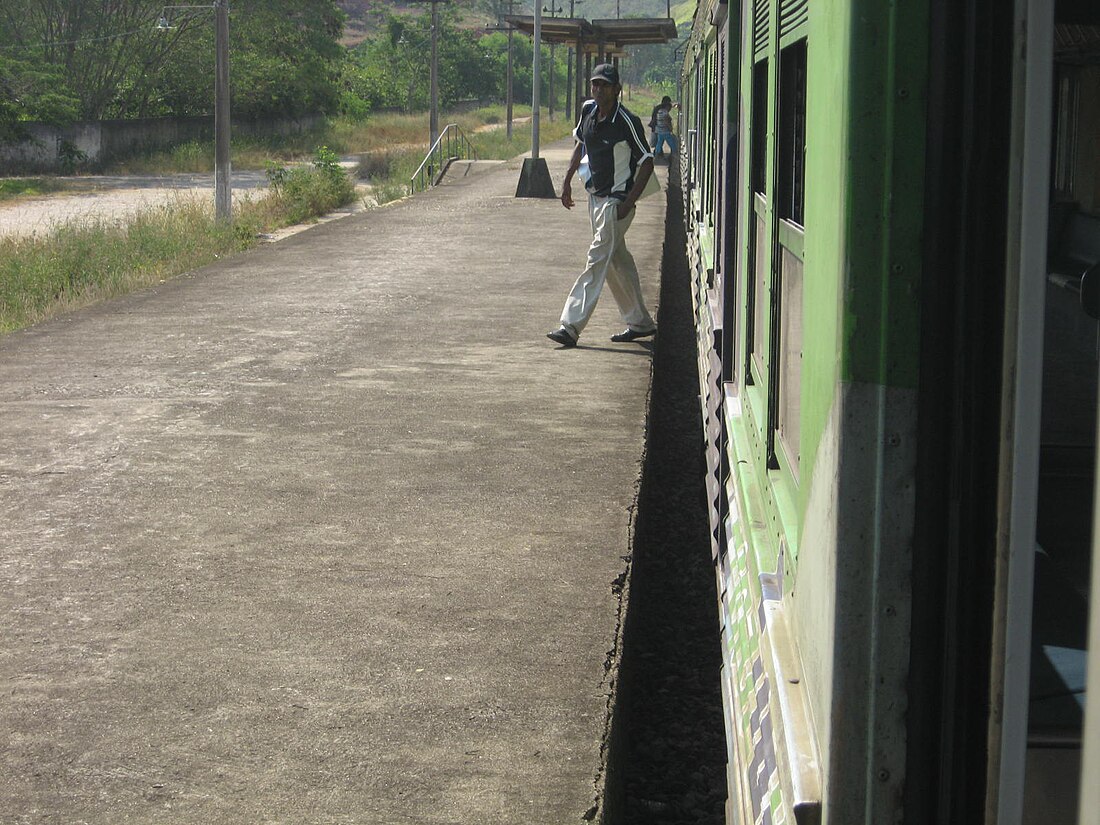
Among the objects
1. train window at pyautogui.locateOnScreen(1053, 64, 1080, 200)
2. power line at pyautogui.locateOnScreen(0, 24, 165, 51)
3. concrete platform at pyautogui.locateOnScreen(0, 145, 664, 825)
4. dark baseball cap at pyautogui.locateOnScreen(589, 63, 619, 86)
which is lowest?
concrete platform at pyautogui.locateOnScreen(0, 145, 664, 825)

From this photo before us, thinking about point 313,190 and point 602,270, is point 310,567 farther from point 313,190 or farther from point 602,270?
point 313,190

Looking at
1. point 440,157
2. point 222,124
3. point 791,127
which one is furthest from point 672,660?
point 440,157

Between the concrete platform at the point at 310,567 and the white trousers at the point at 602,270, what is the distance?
0.25m

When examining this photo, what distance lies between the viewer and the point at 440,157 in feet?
98.1

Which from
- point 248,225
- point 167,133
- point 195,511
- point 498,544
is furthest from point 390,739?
point 167,133

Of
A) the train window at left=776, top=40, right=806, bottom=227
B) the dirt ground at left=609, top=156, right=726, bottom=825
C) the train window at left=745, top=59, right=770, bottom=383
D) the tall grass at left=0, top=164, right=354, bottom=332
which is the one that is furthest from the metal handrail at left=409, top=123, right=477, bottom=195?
the train window at left=776, top=40, right=806, bottom=227

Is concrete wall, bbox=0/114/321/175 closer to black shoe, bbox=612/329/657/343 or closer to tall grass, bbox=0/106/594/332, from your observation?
tall grass, bbox=0/106/594/332

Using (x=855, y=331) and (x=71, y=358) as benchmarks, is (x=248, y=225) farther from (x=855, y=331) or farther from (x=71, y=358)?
(x=855, y=331)

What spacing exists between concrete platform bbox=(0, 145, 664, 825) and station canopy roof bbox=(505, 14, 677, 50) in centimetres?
2593

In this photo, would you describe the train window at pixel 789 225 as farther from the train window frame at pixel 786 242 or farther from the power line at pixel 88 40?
the power line at pixel 88 40

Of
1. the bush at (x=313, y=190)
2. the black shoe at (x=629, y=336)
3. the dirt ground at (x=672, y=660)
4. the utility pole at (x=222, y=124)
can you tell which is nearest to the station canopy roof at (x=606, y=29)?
the bush at (x=313, y=190)

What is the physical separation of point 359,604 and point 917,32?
2836 millimetres

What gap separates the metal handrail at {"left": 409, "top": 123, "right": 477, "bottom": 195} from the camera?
82.8ft

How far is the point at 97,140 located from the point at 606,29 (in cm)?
1471
